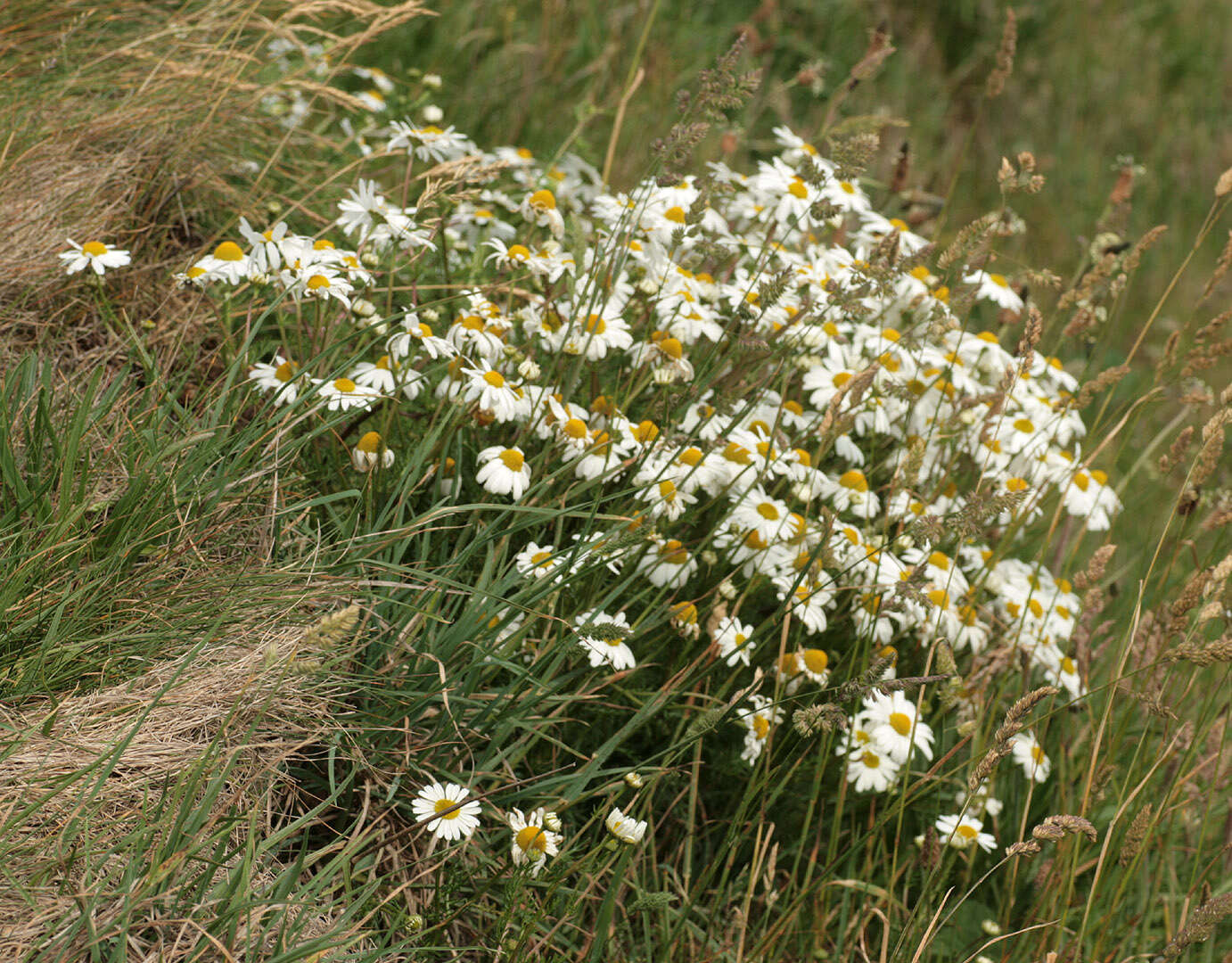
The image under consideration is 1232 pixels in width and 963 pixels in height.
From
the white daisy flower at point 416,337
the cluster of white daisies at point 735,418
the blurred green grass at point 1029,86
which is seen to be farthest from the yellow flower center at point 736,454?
the blurred green grass at point 1029,86

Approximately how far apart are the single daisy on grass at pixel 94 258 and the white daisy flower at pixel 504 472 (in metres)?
0.78

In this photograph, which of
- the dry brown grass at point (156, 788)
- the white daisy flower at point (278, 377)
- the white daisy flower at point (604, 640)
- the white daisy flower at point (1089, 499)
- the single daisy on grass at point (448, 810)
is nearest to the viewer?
the dry brown grass at point (156, 788)

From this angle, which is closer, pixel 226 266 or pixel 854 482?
pixel 226 266

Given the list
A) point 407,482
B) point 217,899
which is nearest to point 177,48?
point 407,482

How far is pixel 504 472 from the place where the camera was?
199 centimetres

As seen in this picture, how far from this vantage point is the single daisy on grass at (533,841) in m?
1.64

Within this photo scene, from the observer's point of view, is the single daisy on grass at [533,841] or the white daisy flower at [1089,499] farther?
the white daisy flower at [1089,499]

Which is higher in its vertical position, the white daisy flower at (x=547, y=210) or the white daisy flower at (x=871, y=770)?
the white daisy flower at (x=547, y=210)

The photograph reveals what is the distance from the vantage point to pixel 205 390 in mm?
2145

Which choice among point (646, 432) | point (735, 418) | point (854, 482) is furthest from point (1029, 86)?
point (646, 432)

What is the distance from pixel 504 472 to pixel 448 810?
608 millimetres

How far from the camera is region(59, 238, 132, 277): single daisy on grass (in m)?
2.12

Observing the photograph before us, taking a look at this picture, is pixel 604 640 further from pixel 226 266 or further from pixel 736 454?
pixel 226 266

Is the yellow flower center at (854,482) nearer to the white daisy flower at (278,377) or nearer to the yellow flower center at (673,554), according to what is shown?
the yellow flower center at (673,554)
